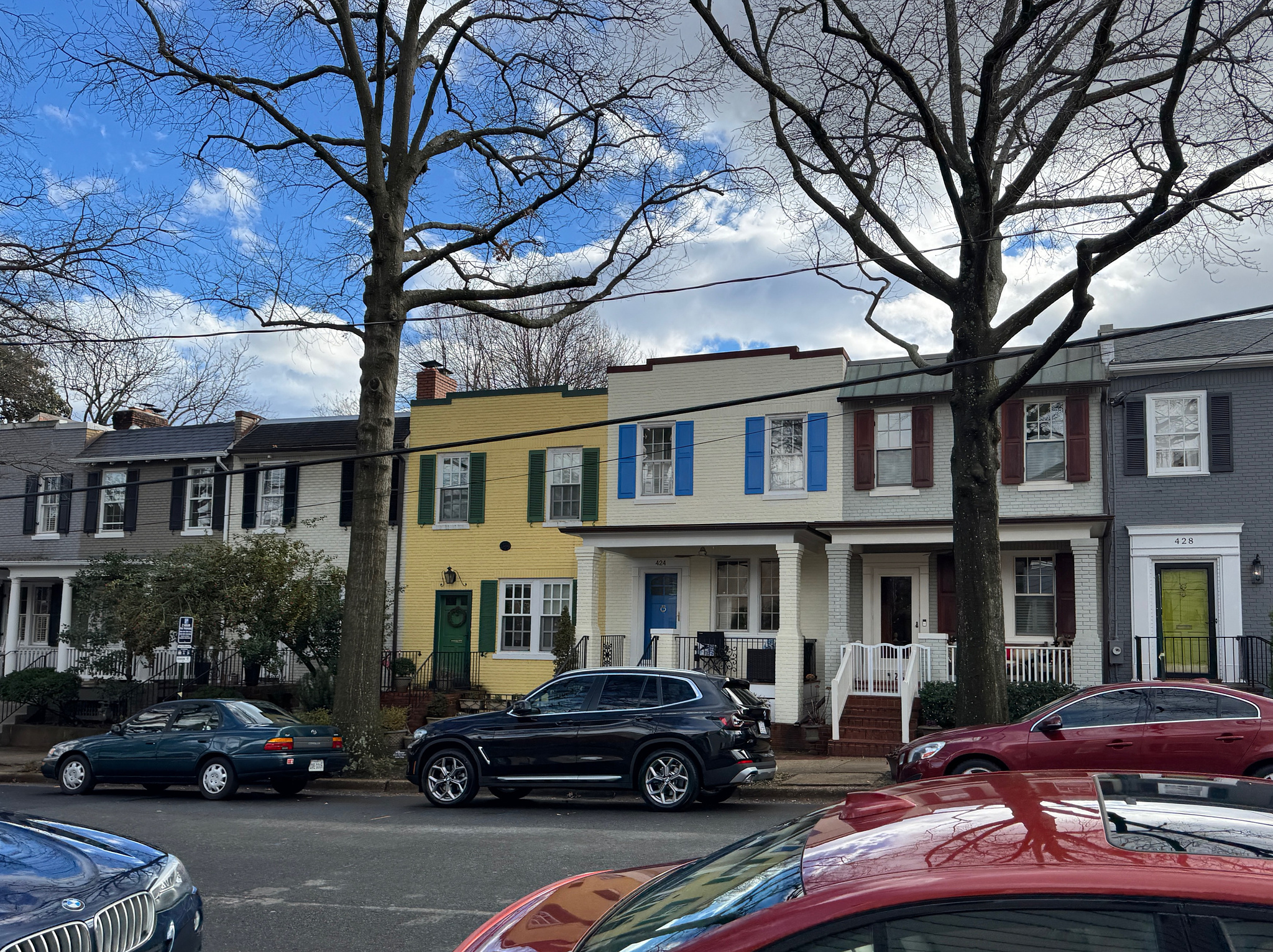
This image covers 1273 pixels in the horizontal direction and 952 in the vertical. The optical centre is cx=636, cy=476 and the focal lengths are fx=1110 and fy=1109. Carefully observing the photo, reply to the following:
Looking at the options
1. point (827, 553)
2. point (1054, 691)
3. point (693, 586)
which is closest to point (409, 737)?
point (693, 586)

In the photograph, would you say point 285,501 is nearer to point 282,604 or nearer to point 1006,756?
point 282,604

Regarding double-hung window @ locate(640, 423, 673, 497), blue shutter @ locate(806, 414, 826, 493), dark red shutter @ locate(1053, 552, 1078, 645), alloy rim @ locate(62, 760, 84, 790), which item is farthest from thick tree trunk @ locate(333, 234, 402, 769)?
dark red shutter @ locate(1053, 552, 1078, 645)

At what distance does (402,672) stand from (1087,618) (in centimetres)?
1462

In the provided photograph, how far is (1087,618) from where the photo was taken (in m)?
20.2

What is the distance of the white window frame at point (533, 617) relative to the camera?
25188mm

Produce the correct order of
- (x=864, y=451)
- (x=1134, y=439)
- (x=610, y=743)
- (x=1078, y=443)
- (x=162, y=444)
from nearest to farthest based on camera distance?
(x=610, y=743), (x=1134, y=439), (x=1078, y=443), (x=864, y=451), (x=162, y=444)

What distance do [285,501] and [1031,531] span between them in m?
18.4

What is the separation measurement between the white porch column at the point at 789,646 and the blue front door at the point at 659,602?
3176mm

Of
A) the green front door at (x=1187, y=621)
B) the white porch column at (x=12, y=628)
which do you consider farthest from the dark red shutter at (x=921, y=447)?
the white porch column at (x=12, y=628)

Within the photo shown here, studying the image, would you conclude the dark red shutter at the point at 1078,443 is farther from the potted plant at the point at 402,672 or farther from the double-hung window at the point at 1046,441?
the potted plant at the point at 402,672

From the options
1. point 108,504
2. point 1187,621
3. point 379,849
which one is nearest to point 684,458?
point 1187,621

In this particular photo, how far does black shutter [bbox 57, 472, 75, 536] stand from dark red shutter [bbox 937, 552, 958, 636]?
2386 centimetres

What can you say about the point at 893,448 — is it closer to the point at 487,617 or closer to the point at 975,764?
the point at 487,617

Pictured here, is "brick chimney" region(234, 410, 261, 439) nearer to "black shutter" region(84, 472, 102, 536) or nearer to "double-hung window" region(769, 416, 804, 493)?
"black shutter" region(84, 472, 102, 536)
